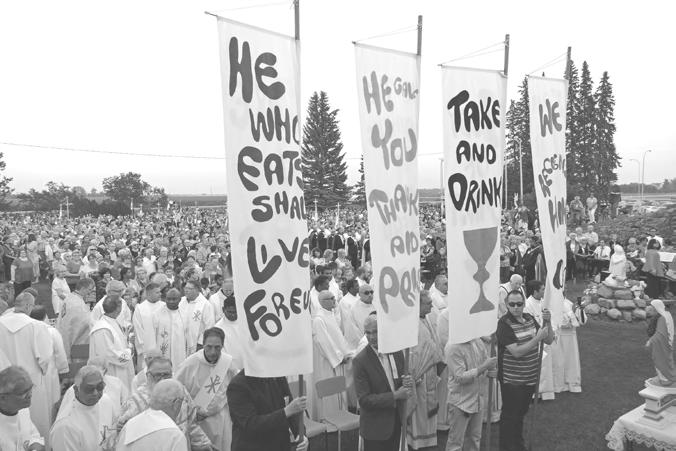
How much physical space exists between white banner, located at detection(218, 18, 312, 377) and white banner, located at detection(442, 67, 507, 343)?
1.53 m

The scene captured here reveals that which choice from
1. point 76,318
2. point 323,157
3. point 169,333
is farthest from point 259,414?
point 323,157

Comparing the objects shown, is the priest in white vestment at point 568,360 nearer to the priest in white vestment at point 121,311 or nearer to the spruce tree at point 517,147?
the priest in white vestment at point 121,311

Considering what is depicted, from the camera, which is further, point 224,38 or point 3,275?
point 3,275

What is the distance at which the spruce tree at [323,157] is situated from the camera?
2443 inches

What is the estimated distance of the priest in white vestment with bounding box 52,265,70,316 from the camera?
10.6 meters

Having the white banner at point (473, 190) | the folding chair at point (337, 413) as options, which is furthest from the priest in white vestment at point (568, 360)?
the folding chair at point (337, 413)

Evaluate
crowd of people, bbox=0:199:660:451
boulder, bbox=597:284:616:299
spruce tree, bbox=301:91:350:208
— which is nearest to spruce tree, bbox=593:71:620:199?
spruce tree, bbox=301:91:350:208

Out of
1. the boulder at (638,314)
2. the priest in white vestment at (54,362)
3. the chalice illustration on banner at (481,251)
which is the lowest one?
the boulder at (638,314)

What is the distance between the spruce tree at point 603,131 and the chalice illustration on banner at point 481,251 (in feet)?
158

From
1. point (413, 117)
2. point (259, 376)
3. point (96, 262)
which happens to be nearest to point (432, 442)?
point (259, 376)

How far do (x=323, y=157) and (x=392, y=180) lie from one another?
5847 centimetres

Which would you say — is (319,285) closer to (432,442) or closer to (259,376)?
(432,442)

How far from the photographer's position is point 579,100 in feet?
154

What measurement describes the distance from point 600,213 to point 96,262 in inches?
1384
